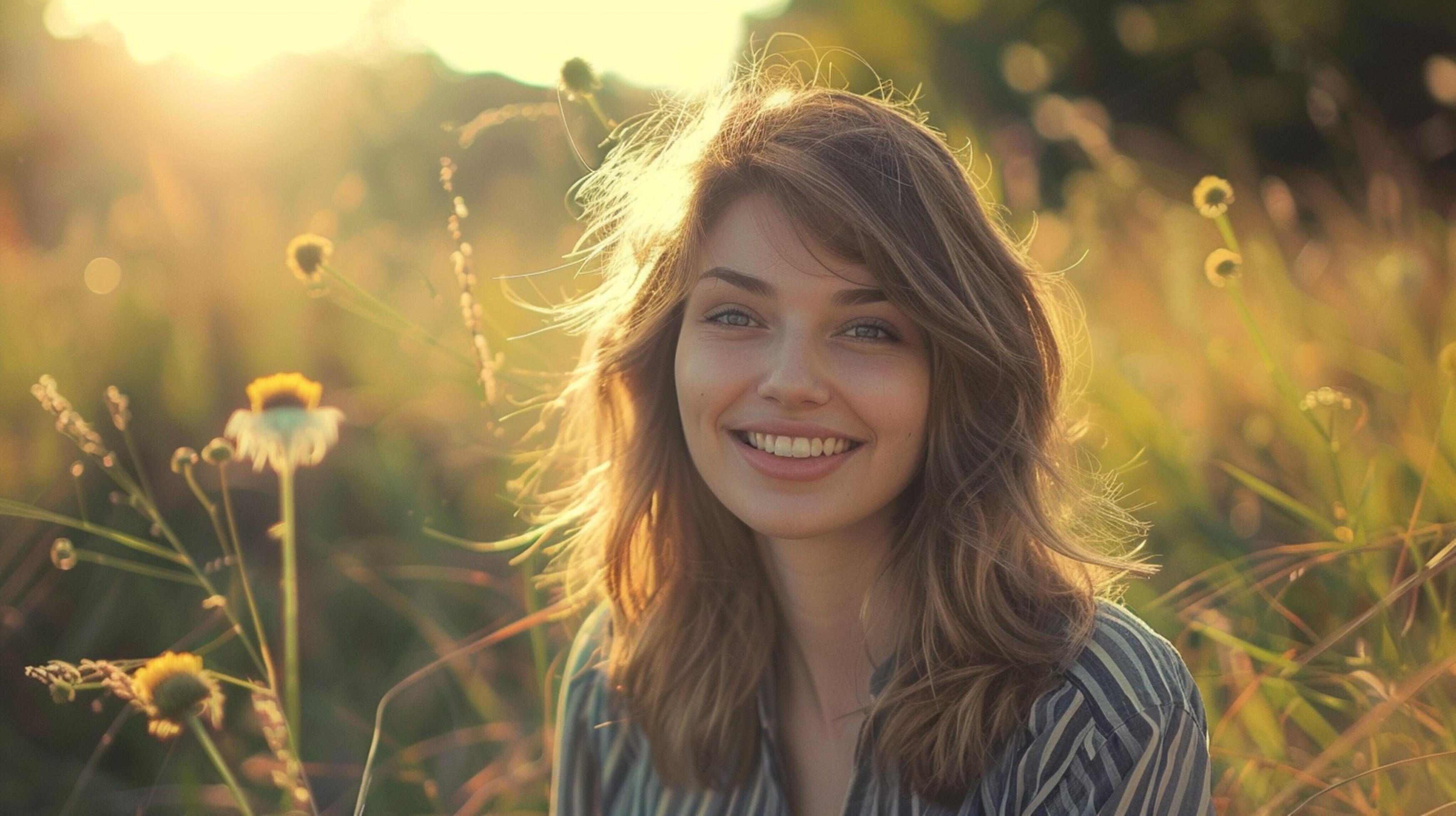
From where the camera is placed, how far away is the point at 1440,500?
2256mm

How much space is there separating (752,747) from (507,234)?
11.8 feet

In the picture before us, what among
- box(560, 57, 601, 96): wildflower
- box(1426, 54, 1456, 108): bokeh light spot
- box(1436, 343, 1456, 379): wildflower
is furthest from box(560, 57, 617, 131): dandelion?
box(1426, 54, 1456, 108): bokeh light spot

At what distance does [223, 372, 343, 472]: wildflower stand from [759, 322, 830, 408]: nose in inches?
34.4

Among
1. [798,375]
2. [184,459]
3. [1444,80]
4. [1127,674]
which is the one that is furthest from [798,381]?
[1444,80]

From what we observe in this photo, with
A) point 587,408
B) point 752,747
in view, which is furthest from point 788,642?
point 587,408

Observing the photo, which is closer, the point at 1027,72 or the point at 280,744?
the point at 280,744

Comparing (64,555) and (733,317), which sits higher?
(733,317)

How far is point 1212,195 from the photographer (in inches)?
87.6

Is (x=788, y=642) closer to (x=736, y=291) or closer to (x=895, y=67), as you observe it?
(x=736, y=291)

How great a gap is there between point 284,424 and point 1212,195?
1832 millimetres

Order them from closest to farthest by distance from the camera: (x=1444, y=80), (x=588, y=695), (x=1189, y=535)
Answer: (x=588, y=695), (x=1189, y=535), (x=1444, y=80)

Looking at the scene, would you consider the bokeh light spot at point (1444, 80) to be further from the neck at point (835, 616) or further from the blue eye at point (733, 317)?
the blue eye at point (733, 317)

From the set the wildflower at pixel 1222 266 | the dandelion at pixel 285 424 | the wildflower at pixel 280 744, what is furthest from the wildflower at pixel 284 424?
the wildflower at pixel 1222 266

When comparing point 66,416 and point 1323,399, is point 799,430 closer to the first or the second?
point 1323,399
